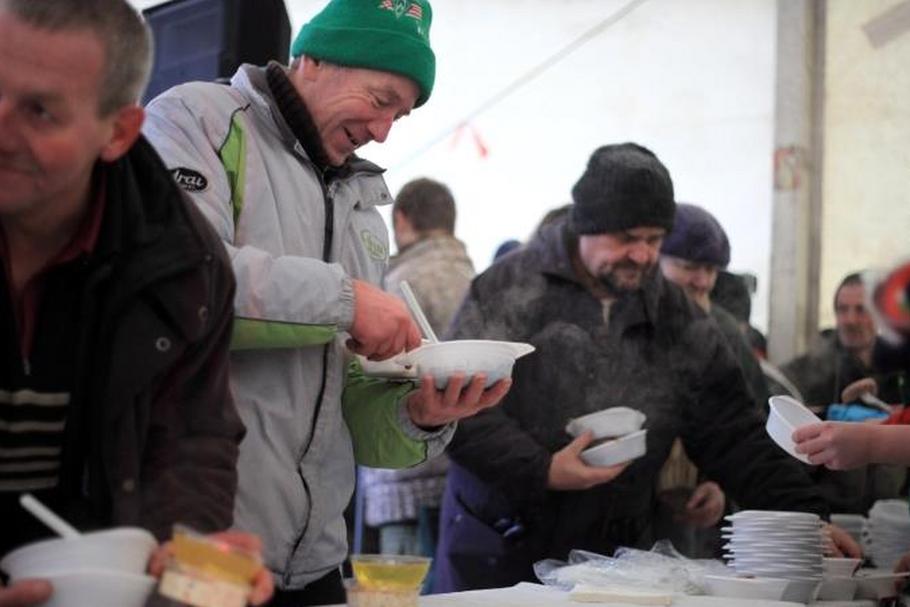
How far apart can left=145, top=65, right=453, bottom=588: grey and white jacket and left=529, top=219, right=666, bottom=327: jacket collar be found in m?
1.07

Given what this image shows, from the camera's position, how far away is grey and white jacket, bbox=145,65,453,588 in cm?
225

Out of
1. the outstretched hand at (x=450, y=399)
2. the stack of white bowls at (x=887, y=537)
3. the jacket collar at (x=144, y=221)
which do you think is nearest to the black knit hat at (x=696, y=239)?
the stack of white bowls at (x=887, y=537)

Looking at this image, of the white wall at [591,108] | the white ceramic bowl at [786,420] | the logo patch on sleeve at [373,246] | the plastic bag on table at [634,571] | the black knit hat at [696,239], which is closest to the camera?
the logo patch on sleeve at [373,246]

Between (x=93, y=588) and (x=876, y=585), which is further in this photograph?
(x=876, y=585)

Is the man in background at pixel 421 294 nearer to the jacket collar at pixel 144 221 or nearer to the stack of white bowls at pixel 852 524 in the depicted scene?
the stack of white bowls at pixel 852 524

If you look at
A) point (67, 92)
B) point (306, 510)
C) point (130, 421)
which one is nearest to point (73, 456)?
point (130, 421)

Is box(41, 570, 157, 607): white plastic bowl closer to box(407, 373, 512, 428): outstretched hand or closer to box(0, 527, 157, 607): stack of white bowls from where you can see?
box(0, 527, 157, 607): stack of white bowls

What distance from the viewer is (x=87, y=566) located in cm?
150

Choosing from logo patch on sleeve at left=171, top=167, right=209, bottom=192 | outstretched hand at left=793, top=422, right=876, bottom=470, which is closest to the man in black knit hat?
outstretched hand at left=793, top=422, right=876, bottom=470

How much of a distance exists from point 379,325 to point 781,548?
1139mm

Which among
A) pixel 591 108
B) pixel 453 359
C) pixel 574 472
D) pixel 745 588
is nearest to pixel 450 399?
pixel 453 359

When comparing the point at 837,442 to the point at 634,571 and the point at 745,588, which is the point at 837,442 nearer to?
→ the point at 745,588

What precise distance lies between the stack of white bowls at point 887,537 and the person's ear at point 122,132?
237cm

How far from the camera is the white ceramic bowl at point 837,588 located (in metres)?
3.05
